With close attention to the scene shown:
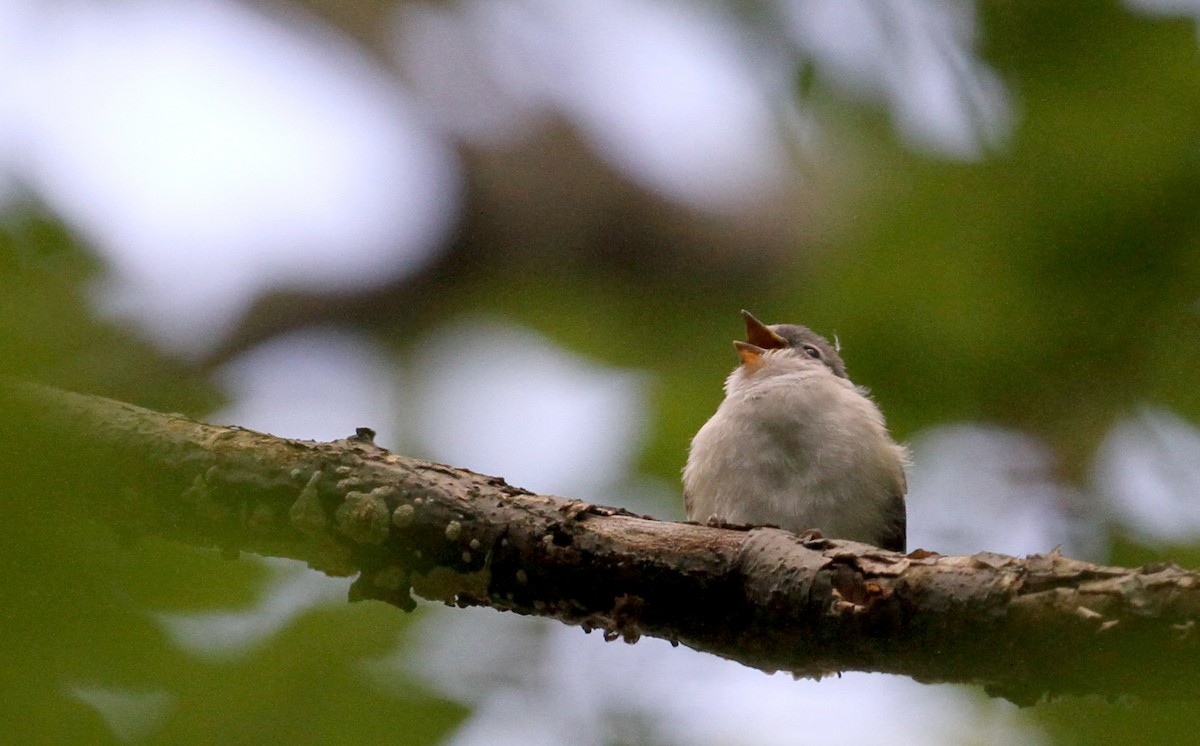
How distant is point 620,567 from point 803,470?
2.16 m

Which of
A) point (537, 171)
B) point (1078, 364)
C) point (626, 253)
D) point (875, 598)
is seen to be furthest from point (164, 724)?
point (537, 171)

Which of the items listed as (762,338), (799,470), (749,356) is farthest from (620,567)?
(762,338)

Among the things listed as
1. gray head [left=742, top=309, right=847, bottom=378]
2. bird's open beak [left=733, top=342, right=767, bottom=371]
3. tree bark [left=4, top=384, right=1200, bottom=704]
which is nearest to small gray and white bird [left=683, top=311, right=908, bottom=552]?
bird's open beak [left=733, top=342, right=767, bottom=371]

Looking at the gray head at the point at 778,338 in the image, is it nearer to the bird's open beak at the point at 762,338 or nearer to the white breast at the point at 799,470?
the bird's open beak at the point at 762,338

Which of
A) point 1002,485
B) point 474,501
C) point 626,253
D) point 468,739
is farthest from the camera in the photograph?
point 626,253

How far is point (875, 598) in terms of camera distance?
2.37m

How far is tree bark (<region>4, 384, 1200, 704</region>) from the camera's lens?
2.08m

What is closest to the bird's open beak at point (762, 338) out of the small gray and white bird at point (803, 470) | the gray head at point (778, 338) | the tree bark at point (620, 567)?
the gray head at point (778, 338)

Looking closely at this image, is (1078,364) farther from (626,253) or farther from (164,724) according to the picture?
(626,253)

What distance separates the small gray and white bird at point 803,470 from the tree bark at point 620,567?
175 cm

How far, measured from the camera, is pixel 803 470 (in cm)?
481

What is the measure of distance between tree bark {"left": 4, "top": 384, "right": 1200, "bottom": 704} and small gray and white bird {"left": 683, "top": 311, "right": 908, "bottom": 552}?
1.75 metres

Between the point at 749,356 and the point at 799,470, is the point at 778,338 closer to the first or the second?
the point at 749,356

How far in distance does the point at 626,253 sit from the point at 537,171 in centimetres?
73
